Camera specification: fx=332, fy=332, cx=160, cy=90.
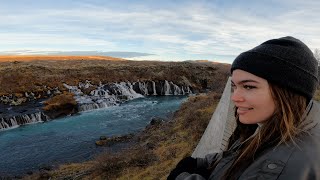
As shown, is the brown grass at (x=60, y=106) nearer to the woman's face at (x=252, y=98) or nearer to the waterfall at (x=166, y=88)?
the waterfall at (x=166, y=88)

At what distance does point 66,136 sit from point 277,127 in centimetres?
2330

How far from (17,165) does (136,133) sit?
847cm

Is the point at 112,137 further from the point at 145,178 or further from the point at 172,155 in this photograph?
the point at 145,178

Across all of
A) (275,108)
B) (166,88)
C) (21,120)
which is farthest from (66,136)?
(166,88)

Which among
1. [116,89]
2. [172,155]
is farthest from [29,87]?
[172,155]

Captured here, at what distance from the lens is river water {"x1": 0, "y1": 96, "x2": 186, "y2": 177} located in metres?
19.1

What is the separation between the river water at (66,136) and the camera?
1908 centimetres

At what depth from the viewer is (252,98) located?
199cm

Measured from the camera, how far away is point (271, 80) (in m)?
1.94

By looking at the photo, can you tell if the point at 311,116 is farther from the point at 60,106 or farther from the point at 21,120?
the point at 60,106

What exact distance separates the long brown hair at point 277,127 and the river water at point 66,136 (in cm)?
1757

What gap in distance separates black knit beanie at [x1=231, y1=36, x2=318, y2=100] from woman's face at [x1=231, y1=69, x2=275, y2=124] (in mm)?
45

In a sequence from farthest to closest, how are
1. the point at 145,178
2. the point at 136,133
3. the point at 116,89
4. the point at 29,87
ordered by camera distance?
the point at 116,89
the point at 29,87
the point at 136,133
the point at 145,178

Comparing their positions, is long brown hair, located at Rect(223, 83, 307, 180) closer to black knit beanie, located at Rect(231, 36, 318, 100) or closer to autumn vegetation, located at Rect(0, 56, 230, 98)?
black knit beanie, located at Rect(231, 36, 318, 100)
